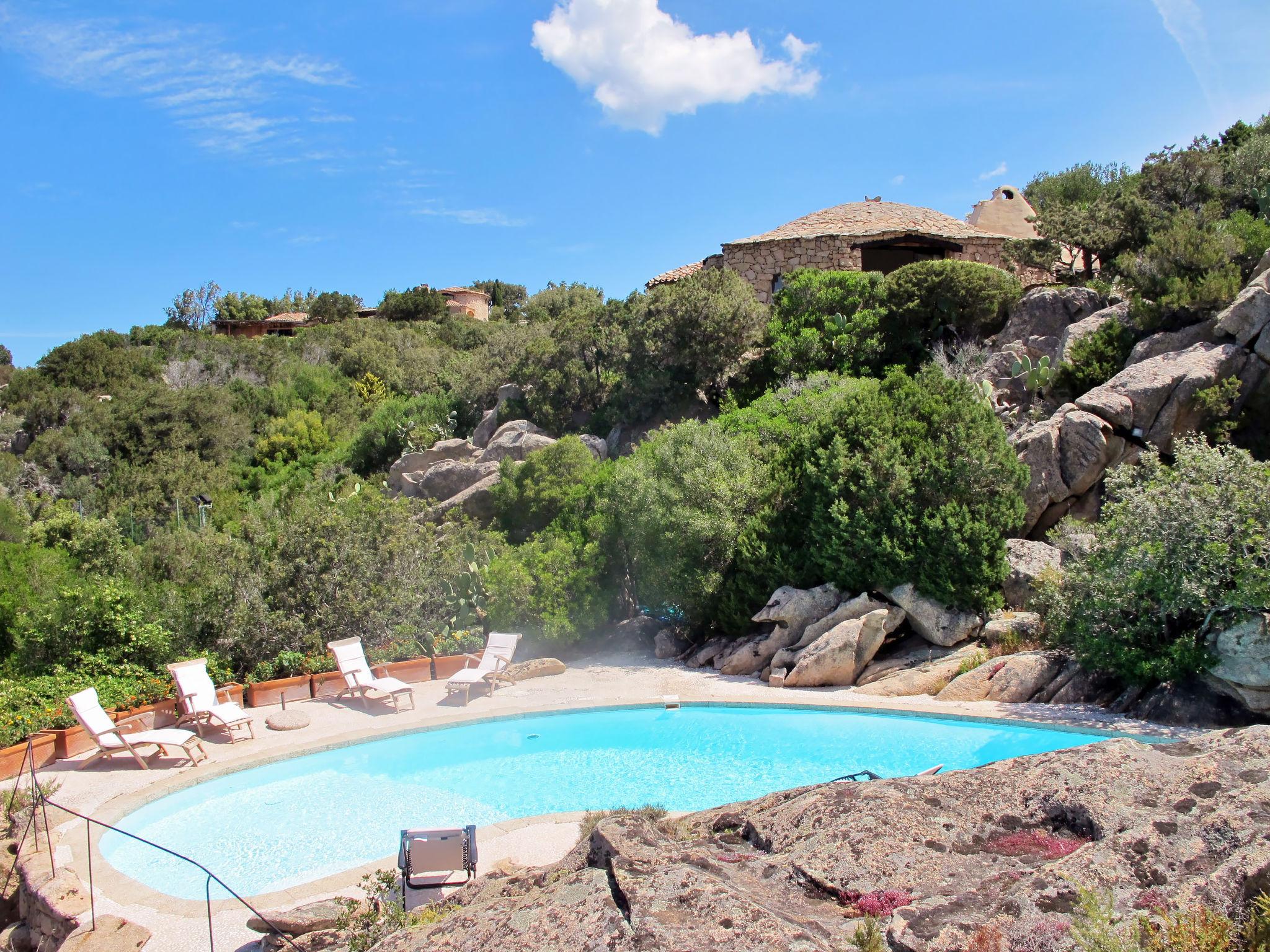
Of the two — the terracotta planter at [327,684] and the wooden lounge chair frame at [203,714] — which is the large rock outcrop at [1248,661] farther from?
the wooden lounge chair frame at [203,714]

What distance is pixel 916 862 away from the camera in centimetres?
364

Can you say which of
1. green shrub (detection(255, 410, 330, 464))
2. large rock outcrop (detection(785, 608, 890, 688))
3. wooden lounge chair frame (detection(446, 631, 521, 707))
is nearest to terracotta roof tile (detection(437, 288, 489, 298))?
green shrub (detection(255, 410, 330, 464))

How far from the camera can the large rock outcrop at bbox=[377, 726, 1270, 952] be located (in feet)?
9.73

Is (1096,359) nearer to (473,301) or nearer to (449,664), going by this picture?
(449,664)

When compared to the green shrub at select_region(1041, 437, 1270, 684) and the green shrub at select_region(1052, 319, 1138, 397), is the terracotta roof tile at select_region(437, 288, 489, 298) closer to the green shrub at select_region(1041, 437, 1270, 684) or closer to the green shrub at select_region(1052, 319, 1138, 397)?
the green shrub at select_region(1052, 319, 1138, 397)

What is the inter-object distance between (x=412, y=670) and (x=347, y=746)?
3326mm

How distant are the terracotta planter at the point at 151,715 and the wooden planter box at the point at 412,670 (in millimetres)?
3583

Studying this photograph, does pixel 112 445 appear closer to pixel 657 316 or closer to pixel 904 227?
pixel 657 316

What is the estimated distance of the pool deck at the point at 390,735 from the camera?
701 cm

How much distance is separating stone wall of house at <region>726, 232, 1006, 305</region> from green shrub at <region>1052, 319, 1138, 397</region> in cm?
752

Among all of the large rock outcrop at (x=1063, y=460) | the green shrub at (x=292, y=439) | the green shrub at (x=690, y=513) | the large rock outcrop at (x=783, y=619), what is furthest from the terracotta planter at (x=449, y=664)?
the green shrub at (x=292, y=439)

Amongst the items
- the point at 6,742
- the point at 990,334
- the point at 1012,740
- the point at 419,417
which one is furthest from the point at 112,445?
the point at 1012,740

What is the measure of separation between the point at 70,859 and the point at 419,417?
2376 centimetres

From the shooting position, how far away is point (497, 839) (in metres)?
8.15
